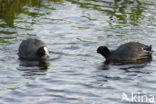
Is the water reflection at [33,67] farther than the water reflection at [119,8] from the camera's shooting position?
No

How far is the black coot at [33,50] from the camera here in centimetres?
1178

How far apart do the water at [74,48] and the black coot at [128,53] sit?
27 cm

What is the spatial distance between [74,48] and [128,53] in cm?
157

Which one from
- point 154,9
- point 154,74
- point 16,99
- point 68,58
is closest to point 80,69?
point 68,58

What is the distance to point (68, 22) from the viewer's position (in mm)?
14766

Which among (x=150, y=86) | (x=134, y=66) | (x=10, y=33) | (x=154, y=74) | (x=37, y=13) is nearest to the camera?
(x=150, y=86)

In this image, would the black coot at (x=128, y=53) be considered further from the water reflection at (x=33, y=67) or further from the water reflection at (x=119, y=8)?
the water reflection at (x=119, y=8)

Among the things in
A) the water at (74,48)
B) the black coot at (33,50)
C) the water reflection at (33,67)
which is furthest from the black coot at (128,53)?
the water reflection at (33,67)

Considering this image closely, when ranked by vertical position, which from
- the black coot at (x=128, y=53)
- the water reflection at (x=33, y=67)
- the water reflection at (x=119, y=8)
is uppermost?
the water reflection at (x=119, y=8)

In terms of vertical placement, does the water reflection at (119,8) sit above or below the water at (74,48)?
above

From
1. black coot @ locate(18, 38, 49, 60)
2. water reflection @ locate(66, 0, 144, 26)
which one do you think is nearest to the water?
water reflection @ locate(66, 0, 144, 26)

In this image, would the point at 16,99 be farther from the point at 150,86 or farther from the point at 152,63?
the point at 152,63

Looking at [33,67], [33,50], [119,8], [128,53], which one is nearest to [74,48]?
[33,50]

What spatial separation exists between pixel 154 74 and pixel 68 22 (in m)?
5.20
